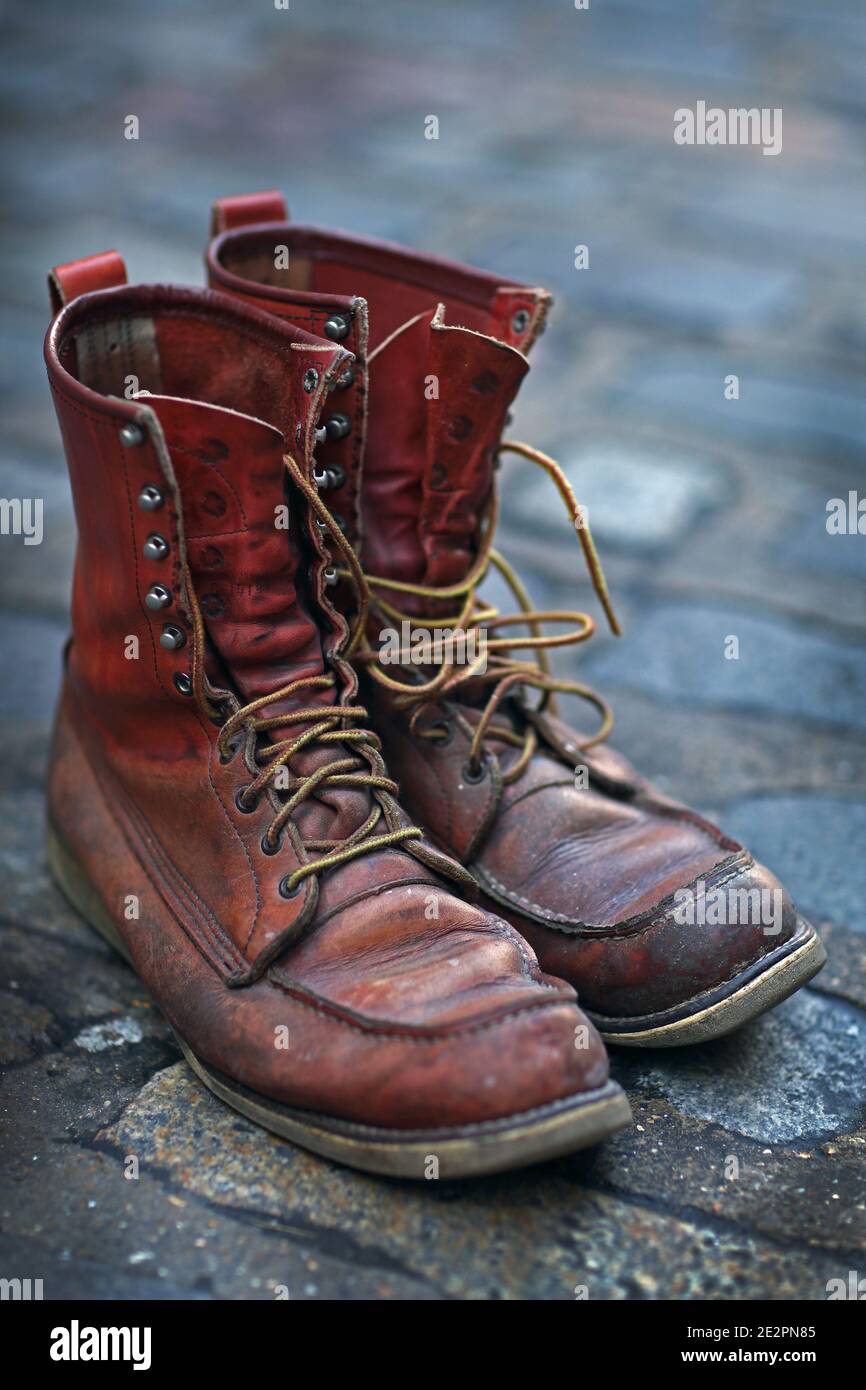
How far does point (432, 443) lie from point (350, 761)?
1.20ft

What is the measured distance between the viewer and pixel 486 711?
1.47 meters

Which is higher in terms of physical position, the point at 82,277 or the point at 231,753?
the point at 82,277

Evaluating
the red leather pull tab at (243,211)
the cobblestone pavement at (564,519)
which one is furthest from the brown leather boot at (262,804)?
the red leather pull tab at (243,211)

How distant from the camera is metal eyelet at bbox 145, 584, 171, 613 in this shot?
130 cm

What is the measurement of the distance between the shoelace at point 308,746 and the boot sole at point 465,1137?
21 cm

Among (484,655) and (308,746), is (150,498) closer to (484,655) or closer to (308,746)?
(308,746)

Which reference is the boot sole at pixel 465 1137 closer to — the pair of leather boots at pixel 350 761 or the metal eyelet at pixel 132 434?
the pair of leather boots at pixel 350 761

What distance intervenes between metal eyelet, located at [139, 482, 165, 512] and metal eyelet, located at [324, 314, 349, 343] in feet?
0.91

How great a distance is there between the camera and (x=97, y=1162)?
4.06 ft

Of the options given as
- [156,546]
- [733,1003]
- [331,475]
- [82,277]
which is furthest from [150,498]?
[733,1003]

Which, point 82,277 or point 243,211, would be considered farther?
point 243,211

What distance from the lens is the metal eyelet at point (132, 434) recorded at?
4.01 ft
